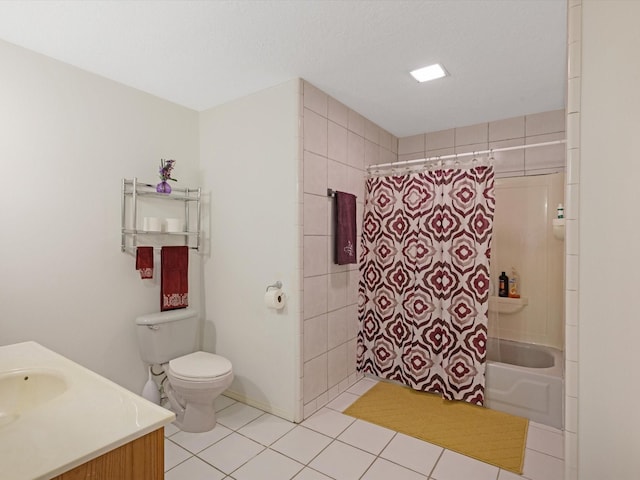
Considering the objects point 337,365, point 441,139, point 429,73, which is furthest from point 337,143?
point 337,365

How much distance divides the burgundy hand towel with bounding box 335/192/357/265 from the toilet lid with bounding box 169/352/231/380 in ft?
3.65

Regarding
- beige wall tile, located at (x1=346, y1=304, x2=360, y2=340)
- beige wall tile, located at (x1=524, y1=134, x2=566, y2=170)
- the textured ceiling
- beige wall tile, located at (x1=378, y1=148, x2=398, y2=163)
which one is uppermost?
the textured ceiling

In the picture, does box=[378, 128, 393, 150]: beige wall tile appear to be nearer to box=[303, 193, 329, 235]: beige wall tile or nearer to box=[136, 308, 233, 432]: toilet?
box=[303, 193, 329, 235]: beige wall tile

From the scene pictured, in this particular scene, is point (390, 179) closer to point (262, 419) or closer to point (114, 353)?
point (262, 419)

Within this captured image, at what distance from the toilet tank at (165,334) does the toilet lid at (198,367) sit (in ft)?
0.40

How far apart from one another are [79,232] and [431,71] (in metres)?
2.46

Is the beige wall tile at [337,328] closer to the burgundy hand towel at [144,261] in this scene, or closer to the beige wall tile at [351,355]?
the beige wall tile at [351,355]

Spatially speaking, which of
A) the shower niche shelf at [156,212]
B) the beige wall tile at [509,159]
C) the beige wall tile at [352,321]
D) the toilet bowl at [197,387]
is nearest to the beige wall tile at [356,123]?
the beige wall tile at [509,159]

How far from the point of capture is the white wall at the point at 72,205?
1952mm

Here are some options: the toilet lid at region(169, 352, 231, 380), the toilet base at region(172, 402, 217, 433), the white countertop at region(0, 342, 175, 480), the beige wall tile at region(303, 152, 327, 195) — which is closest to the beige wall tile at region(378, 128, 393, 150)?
the beige wall tile at region(303, 152, 327, 195)

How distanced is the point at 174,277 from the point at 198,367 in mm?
711

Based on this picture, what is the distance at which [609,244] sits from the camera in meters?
1.23

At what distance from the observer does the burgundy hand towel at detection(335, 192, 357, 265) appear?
2688 millimetres

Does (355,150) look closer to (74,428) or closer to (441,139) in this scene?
(441,139)
